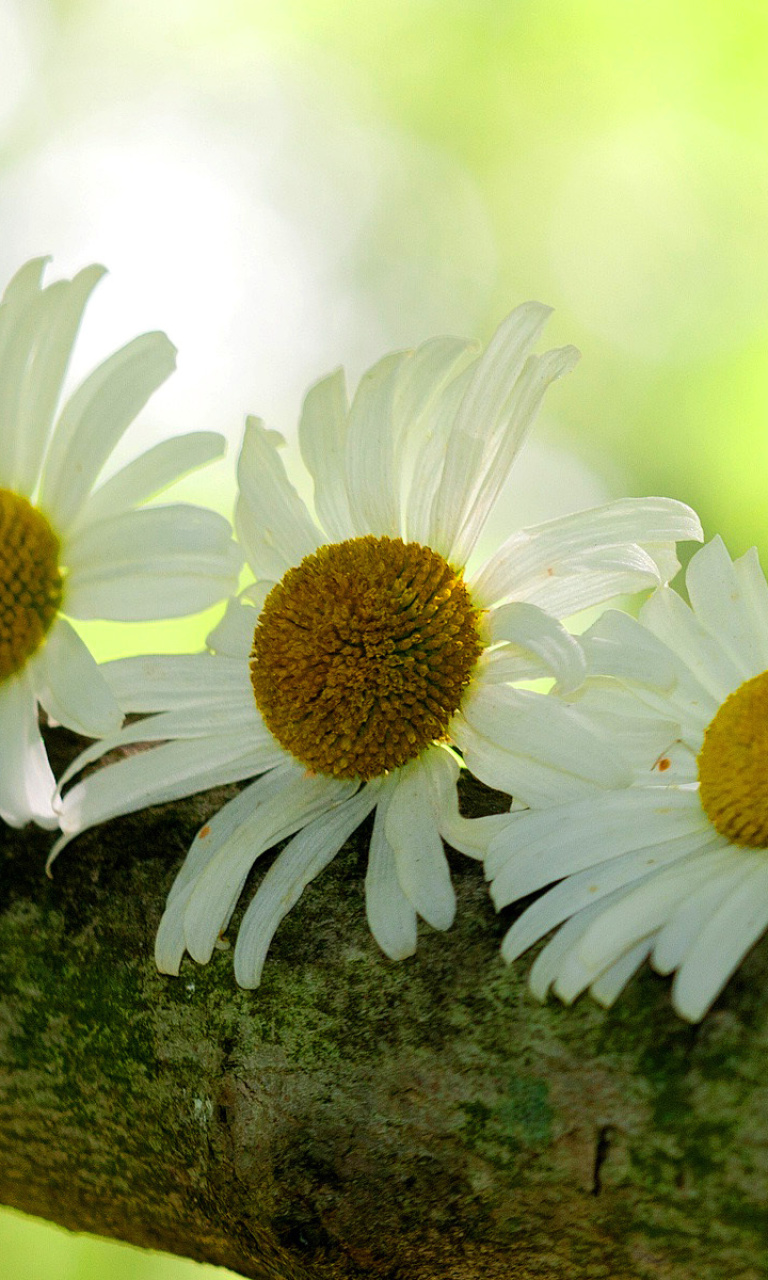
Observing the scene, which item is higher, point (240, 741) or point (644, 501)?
point (644, 501)

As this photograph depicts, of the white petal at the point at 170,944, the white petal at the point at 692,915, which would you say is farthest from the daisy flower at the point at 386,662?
the white petal at the point at 692,915

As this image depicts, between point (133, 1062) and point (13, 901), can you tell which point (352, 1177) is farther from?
point (13, 901)

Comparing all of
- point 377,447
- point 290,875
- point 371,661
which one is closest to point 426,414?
point 377,447

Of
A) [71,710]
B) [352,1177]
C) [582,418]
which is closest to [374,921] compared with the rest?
[352,1177]

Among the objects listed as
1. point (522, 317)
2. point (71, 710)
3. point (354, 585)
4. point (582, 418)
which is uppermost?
point (522, 317)

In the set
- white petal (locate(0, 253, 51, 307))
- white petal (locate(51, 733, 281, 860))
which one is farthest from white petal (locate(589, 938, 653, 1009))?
white petal (locate(0, 253, 51, 307))

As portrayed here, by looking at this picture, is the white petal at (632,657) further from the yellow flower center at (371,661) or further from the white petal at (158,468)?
the white petal at (158,468)
